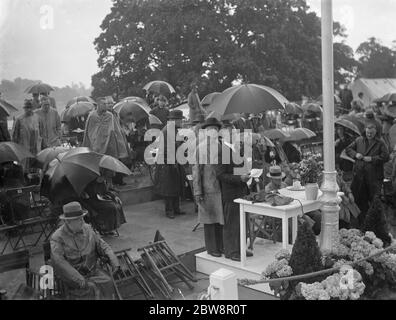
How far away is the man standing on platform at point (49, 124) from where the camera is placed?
10477 millimetres

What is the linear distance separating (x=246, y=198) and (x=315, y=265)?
4.89ft

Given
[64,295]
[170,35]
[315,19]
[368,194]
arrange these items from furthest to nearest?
1. [315,19]
2. [170,35]
3. [368,194]
4. [64,295]

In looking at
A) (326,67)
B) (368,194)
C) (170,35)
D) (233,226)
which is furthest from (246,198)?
(170,35)

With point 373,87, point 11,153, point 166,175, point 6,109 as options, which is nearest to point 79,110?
point 6,109

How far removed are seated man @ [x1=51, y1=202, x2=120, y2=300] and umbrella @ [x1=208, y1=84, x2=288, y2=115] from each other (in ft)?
11.2

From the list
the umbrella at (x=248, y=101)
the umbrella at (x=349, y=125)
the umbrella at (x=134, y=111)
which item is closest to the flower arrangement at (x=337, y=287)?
the umbrella at (x=248, y=101)

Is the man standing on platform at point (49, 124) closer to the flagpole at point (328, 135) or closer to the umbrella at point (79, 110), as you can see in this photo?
the umbrella at point (79, 110)

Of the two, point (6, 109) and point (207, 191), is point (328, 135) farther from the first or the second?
point (6, 109)

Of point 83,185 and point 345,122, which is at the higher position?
point 345,122

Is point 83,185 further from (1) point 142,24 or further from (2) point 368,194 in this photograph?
(1) point 142,24

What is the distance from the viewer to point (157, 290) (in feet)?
20.8

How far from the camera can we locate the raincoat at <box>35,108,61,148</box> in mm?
10469

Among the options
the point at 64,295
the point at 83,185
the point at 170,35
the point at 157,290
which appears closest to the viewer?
the point at 64,295
